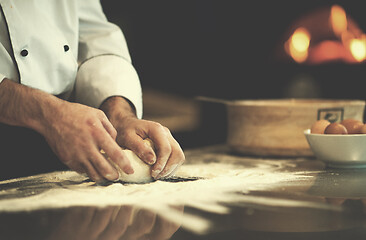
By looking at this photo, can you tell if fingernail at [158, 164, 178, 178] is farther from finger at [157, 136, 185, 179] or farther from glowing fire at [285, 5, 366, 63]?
glowing fire at [285, 5, 366, 63]

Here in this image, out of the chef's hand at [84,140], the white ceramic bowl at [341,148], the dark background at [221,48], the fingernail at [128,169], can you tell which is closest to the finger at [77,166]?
the chef's hand at [84,140]

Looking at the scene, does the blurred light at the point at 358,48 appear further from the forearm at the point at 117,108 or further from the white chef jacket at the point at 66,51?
the forearm at the point at 117,108

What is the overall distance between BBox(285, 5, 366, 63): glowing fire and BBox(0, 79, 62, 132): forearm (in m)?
2.11

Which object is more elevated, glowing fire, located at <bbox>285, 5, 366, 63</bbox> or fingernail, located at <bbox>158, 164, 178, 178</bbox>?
glowing fire, located at <bbox>285, 5, 366, 63</bbox>

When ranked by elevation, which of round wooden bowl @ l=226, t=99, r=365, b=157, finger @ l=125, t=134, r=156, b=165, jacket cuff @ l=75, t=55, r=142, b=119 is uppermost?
jacket cuff @ l=75, t=55, r=142, b=119

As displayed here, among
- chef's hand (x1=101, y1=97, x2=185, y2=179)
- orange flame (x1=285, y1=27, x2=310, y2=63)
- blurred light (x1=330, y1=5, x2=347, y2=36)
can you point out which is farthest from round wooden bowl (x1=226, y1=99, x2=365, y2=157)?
blurred light (x1=330, y1=5, x2=347, y2=36)

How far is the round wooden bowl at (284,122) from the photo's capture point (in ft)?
5.53

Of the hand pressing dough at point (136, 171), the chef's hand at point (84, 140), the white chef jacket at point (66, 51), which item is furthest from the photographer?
the white chef jacket at point (66, 51)

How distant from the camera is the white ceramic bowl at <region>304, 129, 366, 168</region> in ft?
4.50

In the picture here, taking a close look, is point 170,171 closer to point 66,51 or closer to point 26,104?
point 26,104

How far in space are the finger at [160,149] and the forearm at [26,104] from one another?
0.25 m

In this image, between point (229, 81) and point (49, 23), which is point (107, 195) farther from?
point (229, 81)

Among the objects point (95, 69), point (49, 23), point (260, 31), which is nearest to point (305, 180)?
point (95, 69)

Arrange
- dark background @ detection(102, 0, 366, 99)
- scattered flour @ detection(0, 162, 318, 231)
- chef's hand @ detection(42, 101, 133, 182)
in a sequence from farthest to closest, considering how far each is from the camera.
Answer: dark background @ detection(102, 0, 366, 99)
chef's hand @ detection(42, 101, 133, 182)
scattered flour @ detection(0, 162, 318, 231)
